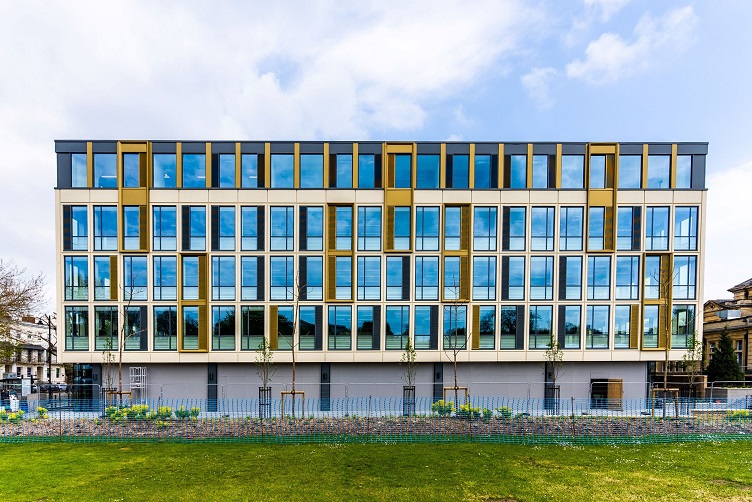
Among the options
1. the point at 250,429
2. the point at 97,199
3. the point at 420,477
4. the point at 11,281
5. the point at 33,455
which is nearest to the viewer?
the point at 420,477

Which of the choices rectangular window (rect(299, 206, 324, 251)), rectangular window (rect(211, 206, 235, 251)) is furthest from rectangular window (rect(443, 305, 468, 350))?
rectangular window (rect(211, 206, 235, 251))

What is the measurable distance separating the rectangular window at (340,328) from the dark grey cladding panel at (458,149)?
12960 millimetres

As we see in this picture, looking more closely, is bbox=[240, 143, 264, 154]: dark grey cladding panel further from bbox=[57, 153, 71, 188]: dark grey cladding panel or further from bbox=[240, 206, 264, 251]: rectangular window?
bbox=[57, 153, 71, 188]: dark grey cladding panel

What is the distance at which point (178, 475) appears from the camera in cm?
1184

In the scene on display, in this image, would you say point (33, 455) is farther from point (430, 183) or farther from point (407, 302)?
point (430, 183)

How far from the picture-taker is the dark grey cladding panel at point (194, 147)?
27.1 m

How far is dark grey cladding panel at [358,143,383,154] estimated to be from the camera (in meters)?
27.5

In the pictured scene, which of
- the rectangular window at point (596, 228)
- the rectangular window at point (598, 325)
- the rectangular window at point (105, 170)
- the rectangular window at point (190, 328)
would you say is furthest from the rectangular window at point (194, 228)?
the rectangular window at point (598, 325)

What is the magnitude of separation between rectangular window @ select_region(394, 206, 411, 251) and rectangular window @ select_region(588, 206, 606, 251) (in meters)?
12.7

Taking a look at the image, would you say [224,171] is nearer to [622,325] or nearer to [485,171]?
[485,171]

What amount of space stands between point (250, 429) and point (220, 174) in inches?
679

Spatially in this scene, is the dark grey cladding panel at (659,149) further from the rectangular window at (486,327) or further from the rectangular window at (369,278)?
the rectangular window at (369,278)

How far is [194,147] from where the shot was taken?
27.1 metres

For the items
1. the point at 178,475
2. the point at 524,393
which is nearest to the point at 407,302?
the point at 524,393
